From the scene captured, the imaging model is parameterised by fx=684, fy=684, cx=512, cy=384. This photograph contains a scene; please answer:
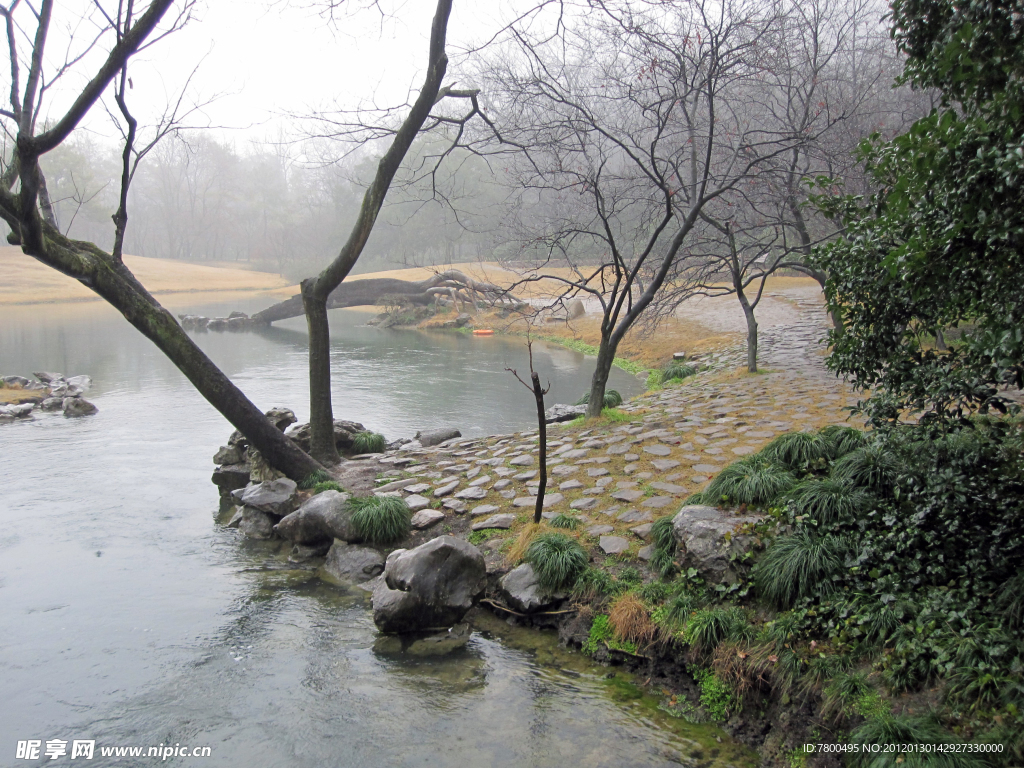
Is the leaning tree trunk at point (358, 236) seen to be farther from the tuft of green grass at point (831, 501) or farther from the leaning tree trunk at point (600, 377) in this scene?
the tuft of green grass at point (831, 501)

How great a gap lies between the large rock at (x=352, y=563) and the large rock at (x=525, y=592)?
1.14 meters

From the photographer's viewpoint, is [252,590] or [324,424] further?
[324,424]

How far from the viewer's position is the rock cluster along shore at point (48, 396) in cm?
1114

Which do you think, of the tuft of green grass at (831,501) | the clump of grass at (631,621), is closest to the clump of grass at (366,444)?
the clump of grass at (631,621)

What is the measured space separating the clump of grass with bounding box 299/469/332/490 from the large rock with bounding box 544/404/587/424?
2.97m

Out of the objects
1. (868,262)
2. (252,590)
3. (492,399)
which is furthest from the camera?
(492,399)

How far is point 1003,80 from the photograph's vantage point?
98.4 inches

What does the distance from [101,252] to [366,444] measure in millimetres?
3237

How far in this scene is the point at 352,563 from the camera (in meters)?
5.18

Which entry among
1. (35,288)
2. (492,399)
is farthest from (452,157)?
(492,399)

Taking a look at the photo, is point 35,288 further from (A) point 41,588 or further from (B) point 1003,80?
(B) point 1003,80

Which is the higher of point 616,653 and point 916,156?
point 916,156

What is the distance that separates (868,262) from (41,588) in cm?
596

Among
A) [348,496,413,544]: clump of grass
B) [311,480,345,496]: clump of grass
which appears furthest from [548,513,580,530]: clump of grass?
[311,480,345,496]: clump of grass
